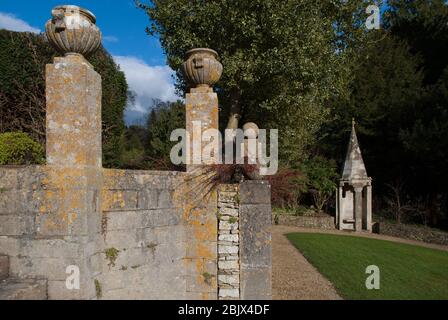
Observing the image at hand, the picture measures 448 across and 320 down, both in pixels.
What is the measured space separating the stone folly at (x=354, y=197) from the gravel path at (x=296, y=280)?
22.4 feet

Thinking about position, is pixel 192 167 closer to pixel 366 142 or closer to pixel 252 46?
pixel 252 46

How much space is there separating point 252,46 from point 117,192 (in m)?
7.72

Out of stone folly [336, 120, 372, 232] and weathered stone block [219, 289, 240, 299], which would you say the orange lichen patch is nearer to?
weathered stone block [219, 289, 240, 299]

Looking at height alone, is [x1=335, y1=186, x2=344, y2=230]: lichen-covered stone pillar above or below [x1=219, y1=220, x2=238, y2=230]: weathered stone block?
below

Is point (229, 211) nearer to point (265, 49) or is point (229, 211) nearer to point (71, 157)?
point (71, 157)

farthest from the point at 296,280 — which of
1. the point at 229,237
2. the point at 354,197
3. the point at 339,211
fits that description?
the point at 354,197

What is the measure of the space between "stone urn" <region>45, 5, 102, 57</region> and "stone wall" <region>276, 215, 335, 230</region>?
1425 cm

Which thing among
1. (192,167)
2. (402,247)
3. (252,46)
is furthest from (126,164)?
(402,247)

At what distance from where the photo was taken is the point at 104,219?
384 cm

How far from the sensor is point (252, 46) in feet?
33.7

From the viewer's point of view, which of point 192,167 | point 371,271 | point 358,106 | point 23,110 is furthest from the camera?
point 358,106

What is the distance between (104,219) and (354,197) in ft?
48.9

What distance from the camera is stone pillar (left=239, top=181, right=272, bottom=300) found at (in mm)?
4430

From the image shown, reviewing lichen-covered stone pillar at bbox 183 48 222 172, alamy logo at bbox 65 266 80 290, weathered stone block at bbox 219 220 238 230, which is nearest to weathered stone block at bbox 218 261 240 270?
weathered stone block at bbox 219 220 238 230
